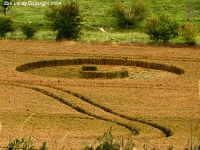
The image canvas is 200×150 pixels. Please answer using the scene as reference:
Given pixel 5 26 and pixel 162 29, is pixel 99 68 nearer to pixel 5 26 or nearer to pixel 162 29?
pixel 162 29

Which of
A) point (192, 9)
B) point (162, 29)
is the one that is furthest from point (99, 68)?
point (192, 9)

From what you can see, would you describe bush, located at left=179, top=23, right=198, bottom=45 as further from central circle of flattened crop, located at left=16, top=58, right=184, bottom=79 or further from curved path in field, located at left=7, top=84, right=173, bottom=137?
curved path in field, located at left=7, top=84, right=173, bottom=137

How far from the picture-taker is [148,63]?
1192 inches

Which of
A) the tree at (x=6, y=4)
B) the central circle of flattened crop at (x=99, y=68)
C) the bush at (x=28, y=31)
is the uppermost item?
the tree at (x=6, y=4)

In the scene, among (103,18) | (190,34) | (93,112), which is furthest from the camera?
(103,18)

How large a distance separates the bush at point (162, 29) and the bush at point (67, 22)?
4235 mm

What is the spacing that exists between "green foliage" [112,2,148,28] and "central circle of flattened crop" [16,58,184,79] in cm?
1505

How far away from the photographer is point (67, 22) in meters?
38.3

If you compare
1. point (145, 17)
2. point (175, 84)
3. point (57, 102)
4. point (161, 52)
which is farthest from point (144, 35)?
point (57, 102)

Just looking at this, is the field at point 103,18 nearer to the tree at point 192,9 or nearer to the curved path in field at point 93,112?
the tree at point 192,9

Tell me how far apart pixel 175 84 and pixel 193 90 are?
1266mm

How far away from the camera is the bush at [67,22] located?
38.2 m

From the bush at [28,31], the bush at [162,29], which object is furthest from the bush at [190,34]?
the bush at [28,31]

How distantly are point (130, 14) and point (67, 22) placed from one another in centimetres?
828
